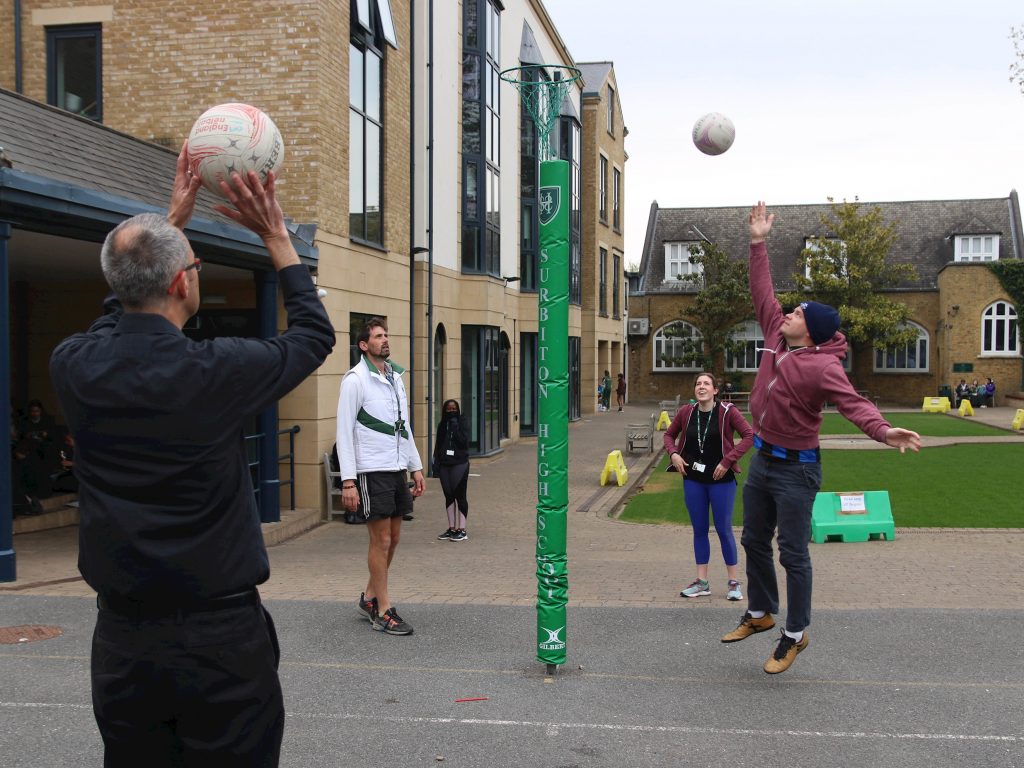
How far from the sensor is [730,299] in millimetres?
47094

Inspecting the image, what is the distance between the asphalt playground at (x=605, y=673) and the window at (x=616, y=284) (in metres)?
33.5

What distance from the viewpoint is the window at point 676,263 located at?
174 ft

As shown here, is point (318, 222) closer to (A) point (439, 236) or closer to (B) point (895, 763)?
(A) point (439, 236)

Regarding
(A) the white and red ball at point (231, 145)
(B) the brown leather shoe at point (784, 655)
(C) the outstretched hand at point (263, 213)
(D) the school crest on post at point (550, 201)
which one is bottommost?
(B) the brown leather shoe at point (784, 655)

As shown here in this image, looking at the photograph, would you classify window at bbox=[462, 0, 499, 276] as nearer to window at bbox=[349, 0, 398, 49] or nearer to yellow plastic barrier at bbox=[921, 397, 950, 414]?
window at bbox=[349, 0, 398, 49]

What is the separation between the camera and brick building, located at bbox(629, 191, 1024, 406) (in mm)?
46188

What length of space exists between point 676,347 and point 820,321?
4627 cm

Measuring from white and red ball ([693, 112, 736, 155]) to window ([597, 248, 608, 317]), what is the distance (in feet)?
102

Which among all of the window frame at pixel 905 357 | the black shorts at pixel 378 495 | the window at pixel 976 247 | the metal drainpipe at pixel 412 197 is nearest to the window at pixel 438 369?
the metal drainpipe at pixel 412 197

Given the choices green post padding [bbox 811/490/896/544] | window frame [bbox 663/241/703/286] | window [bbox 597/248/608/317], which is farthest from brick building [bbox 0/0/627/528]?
window frame [bbox 663/241/703/286]

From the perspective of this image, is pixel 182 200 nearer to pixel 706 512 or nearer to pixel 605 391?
pixel 706 512

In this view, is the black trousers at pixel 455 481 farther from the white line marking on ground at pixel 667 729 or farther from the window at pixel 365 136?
the white line marking on ground at pixel 667 729

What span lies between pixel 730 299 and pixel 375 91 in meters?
33.6

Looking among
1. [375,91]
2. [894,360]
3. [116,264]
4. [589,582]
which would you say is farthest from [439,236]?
[894,360]
